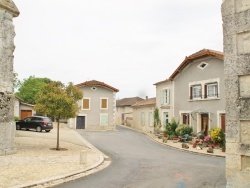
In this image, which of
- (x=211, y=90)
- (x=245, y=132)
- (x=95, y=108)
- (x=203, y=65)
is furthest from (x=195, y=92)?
(x=245, y=132)

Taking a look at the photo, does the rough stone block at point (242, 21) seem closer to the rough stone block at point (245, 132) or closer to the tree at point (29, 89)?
the rough stone block at point (245, 132)

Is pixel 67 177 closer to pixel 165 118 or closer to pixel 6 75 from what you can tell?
pixel 6 75

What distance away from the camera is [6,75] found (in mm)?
13867

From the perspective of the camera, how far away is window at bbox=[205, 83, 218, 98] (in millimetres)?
21812

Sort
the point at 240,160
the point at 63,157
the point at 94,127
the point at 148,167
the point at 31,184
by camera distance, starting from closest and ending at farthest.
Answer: the point at 240,160, the point at 31,184, the point at 148,167, the point at 63,157, the point at 94,127

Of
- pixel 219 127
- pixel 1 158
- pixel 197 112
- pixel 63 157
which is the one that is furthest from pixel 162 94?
pixel 1 158

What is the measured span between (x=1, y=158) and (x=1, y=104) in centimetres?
274

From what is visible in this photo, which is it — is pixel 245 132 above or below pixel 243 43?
below

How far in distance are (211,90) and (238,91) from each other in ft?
56.1

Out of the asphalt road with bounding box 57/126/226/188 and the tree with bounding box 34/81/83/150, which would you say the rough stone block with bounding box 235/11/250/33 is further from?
the tree with bounding box 34/81/83/150

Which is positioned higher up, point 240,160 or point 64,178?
point 240,160

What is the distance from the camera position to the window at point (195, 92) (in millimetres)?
23516

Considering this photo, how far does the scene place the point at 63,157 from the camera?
13484 millimetres

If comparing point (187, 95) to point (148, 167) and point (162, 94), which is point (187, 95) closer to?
point (162, 94)
